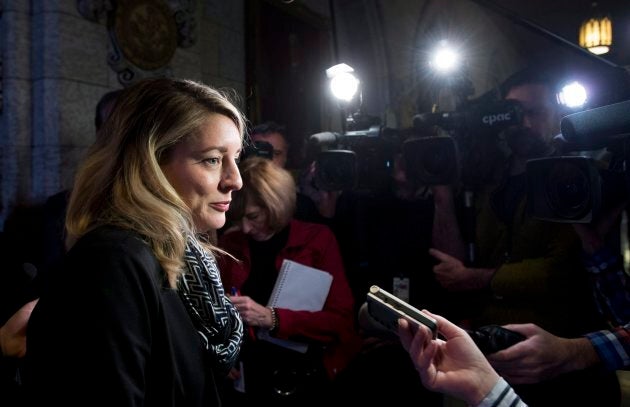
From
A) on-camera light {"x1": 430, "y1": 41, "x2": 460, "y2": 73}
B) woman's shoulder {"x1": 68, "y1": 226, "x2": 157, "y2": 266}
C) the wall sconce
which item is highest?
the wall sconce

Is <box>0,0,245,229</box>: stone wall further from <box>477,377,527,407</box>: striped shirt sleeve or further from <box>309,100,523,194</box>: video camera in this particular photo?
<box>477,377,527,407</box>: striped shirt sleeve

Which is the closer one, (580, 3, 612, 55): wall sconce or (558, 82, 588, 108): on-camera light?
(558, 82, 588, 108): on-camera light

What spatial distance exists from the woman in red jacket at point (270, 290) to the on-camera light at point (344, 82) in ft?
2.07

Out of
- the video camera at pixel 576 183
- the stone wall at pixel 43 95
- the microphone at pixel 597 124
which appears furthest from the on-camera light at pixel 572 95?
the stone wall at pixel 43 95

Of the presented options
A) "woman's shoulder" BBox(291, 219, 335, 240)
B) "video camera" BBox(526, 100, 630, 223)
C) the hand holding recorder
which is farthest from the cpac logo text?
the hand holding recorder

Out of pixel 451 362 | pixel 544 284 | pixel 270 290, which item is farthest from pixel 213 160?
pixel 544 284

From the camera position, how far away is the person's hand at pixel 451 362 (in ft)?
3.13

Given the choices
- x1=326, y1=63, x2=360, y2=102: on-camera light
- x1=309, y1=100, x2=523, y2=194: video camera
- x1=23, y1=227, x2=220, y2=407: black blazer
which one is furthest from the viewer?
x1=326, y1=63, x2=360, y2=102: on-camera light

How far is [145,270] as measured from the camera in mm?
895

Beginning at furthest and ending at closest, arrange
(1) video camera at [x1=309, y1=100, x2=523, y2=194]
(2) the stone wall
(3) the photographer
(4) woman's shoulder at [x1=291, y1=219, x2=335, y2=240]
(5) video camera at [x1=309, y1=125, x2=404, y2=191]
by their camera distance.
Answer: (2) the stone wall
(5) video camera at [x1=309, y1=125, x2=404, y2=191]
(4) woman's shoulder at [x1=291, y1=219, x2=335, y2=240]
(1) video camera at [x1=309, y1=100, x2=523, y2=194]
(3) the photographer

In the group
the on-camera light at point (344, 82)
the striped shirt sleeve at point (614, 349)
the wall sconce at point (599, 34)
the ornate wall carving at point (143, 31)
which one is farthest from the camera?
the wall sconce at point (599, 34)

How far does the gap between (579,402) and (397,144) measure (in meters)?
1.28

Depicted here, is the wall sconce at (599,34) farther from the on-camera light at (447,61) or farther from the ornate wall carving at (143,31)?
the ornate wall carving at (143,31)

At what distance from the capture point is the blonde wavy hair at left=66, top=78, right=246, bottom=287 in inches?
38.3
